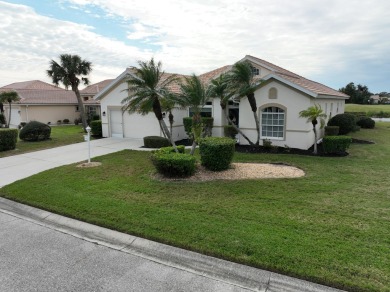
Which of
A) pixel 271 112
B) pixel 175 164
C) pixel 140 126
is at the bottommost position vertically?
pixel 175 164

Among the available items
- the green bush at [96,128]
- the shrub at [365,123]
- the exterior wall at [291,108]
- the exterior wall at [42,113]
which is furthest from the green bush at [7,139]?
the shrub at [365,123]

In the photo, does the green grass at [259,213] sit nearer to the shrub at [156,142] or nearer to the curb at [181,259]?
the curb at [181,259]

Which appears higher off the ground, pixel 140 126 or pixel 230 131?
pixel 140 126

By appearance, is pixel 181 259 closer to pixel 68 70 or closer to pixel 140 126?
pixel 140 126

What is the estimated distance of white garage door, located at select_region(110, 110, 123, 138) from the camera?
763 inches

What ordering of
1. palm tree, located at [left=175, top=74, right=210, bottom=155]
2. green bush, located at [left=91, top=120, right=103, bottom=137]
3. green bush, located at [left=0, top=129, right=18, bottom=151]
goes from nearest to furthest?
palm tree, located at [left=175, top=74, right=210, bottom=155] < green bush, located at [left=0, top=129, right=18, bottom=151] < green bush, located at [left=91, top=120, right=103, bottom=137]

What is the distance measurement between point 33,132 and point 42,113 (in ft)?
48.3

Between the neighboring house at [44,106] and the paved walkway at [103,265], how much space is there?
85.8ft

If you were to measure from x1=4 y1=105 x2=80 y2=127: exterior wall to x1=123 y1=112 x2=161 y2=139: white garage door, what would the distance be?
17.3 m

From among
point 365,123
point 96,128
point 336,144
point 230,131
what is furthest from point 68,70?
→ point 365,123

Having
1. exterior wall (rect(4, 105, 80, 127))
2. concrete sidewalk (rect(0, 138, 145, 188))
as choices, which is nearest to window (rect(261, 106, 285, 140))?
concrete sidewalk (rect(0, 138, 145, 188))

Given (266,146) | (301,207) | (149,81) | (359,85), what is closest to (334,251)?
(301,207)

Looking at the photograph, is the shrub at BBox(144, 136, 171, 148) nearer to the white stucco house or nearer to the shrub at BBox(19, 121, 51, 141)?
the white stucco house

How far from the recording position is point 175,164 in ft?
28.9
